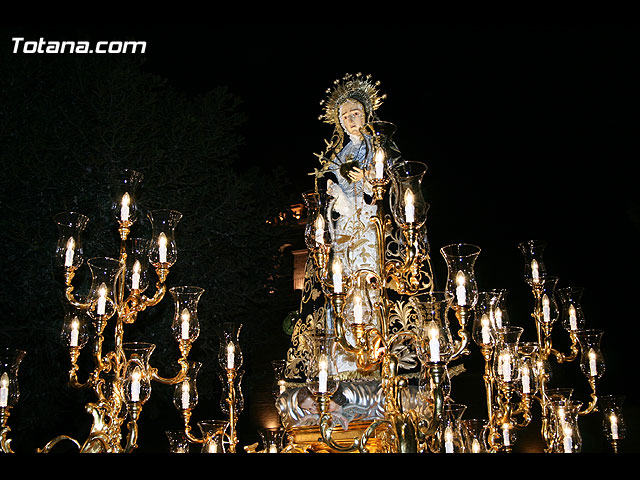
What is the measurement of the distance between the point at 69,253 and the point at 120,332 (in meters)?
0.57

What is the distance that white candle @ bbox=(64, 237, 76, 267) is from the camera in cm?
375

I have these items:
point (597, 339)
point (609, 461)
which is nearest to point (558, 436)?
point (597, 339)

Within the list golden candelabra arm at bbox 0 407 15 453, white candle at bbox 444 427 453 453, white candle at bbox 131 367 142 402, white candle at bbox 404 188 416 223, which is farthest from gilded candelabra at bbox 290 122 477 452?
golden candelabra arm at bbox 0 407 15 453

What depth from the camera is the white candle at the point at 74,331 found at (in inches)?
146

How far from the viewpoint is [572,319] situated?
458 cm

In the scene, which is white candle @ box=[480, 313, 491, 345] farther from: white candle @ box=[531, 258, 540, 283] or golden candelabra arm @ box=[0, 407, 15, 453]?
golden candelabra arm @ box=[0, 407, 15, 453]

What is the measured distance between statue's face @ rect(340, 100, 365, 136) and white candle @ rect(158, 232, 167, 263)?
83.5 inches

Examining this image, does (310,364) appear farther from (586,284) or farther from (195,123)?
(586,284)

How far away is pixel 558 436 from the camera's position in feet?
12.4

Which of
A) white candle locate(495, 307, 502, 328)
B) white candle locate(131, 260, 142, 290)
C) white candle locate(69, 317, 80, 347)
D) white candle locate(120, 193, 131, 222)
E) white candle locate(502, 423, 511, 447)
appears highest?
white candle locate(120, 193, 131, 222)

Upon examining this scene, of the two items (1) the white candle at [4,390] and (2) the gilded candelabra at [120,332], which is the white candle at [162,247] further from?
(1) the white candle at [4,390]

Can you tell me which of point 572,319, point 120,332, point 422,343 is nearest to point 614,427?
point 572,319

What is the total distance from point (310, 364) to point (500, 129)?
6.22m

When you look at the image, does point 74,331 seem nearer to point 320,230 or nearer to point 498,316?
point 320,230
